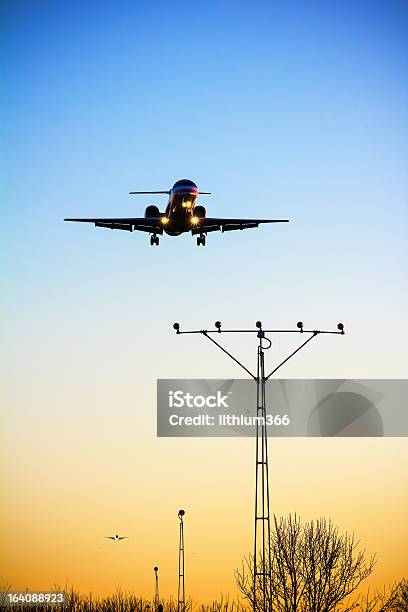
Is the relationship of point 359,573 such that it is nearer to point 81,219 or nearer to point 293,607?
point 293,607

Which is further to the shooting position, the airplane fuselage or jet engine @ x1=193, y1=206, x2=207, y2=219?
jet engine @ x1=193, y1=206, x2=207, y2=219

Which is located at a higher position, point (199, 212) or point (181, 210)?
point (199, 212)

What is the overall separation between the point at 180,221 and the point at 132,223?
580 cm

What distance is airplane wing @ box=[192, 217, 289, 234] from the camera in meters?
91.7

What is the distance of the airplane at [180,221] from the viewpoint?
8744cm

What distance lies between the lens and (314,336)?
51.9m

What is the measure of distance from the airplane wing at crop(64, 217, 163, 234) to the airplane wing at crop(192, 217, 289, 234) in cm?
337

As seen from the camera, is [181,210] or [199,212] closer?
[181,210]

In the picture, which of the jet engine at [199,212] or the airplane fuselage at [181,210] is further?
the jet engine at [199,212]

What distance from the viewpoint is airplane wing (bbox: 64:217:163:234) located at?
91562 mm

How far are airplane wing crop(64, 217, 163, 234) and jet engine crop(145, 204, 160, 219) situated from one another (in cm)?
66

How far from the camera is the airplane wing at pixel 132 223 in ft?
300

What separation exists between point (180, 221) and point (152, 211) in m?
4.40

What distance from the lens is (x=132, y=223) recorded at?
93.1m
